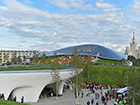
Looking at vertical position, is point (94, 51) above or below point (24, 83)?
above

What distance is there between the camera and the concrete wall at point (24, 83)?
1797 cm

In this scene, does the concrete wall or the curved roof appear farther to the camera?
the curved roof

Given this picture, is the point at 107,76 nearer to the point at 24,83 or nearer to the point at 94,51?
the point at 24,83

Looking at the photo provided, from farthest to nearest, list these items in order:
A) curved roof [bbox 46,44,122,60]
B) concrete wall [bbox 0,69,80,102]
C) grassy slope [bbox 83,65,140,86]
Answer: curved roof [bbox 46,44,122,60] → grassy slope [bbox 83,65,140,86] → concrete wall [bbox 0,69,80,102]

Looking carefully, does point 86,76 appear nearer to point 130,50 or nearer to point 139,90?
point 139,90

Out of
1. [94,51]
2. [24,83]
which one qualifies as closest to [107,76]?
[24,83]

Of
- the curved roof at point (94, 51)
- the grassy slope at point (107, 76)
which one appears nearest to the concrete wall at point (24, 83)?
the grassy slope at point (107, 76)

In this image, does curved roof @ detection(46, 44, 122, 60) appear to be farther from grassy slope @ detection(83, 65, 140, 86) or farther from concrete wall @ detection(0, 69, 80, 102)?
concrete wall @ detection(0, 69, 80, 102)

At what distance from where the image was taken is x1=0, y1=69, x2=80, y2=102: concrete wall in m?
18.0

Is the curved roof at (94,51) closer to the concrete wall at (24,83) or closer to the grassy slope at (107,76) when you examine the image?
the grassy slope at (107,76)

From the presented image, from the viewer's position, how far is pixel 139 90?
1592 cm

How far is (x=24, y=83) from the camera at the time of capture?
19.4m

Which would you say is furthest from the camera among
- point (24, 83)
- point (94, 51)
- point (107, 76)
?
point (94, 51)

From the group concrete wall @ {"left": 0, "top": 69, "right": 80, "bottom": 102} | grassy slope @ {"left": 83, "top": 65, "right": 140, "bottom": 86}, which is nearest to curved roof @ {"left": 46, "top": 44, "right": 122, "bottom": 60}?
grassy slope @ {"left": 83, "top": 65, "right": 140, "bottom": 86}
